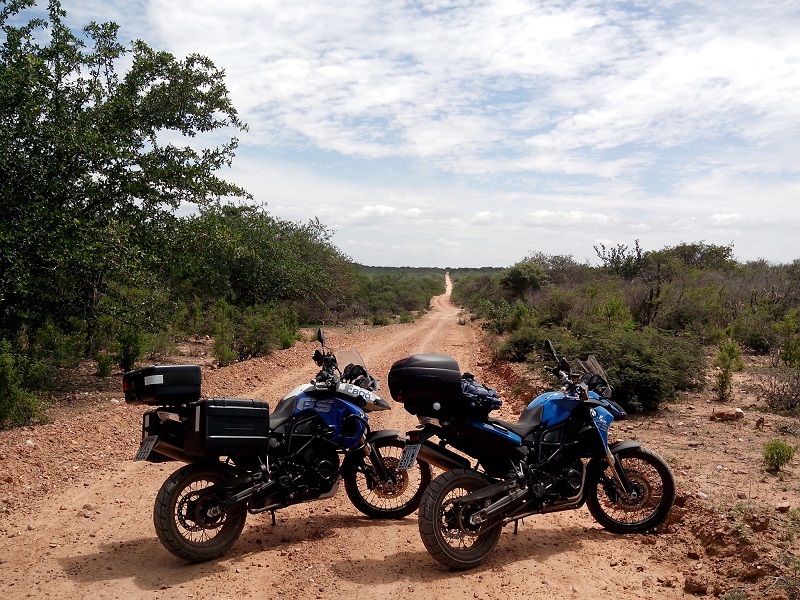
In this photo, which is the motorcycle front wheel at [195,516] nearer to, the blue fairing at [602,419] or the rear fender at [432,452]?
the rear fender at [432,452]

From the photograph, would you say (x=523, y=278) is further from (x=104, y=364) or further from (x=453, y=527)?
(x=453, y=527)

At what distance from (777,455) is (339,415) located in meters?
4.21

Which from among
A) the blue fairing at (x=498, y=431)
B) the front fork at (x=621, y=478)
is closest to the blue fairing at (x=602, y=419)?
the front fork at (x=621, y=478)

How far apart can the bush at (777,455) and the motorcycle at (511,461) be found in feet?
5.70

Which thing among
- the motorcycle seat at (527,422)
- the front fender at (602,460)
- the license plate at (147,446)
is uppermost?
the motorcycle seat at (527,422)

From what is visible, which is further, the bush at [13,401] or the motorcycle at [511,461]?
the bush at [13,401]

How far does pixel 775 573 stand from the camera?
3.97 m

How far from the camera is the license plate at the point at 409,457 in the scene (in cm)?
450

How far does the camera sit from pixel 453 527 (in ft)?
14.5

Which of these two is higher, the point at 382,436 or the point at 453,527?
the point at 382,436

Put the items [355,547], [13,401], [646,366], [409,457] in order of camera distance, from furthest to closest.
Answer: [646,366]
[13,401]
[355,547]
[409,457]

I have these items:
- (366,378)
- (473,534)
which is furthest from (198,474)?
(473,534)

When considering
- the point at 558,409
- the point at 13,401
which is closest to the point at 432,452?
the point at 558,409

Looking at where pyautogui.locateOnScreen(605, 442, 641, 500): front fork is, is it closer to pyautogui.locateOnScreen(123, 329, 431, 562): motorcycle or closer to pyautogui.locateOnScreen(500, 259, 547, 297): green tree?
pyautogui.locateOnScreen(123, 329, 431, 562): motorcycle
